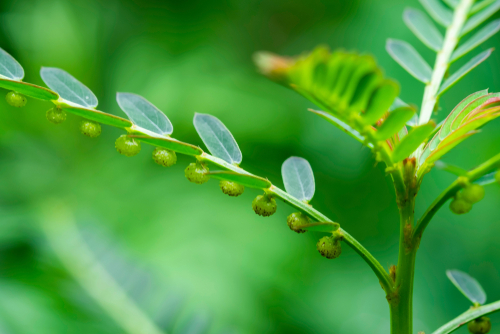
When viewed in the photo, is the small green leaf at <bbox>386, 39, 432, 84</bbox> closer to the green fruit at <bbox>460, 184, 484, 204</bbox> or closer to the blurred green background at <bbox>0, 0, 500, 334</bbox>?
the green fruit at <bbox>460, 184, 484, 204</bbox>

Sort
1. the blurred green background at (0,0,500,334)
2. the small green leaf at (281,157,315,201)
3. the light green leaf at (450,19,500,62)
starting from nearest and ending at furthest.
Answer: the small green leaf at (281,157,315,201), the light green leaf at (450,19,500,62), the blurred green background at (0,0,500,334)

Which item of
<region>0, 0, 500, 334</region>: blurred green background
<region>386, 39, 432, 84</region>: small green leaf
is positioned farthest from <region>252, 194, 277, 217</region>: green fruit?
<region>0, 0, 500, 334</region>: blurred green background

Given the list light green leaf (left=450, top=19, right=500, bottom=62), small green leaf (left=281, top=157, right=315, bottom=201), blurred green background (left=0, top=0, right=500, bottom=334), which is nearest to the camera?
small green leaf (left=281, top=157, right=315, bottom=201)

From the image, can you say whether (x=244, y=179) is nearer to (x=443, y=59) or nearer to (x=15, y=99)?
(x=15, y=99)

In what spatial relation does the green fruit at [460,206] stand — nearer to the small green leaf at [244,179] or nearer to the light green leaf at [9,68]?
the small green leaf at [244,179]

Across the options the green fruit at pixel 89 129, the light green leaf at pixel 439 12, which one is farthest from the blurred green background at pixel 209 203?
the light green leaf at pixel 439 12

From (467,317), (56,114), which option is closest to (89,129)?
(56,114)
